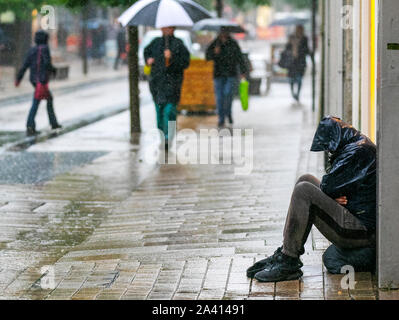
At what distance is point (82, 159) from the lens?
12.8 meters

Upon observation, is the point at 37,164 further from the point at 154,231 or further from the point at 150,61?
the point at 154,231

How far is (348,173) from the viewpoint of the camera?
6121mm

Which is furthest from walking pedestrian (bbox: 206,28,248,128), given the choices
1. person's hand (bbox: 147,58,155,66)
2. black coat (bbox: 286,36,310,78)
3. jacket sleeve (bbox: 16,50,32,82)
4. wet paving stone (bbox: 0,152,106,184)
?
black coat (bbox: 286,36,310,78)

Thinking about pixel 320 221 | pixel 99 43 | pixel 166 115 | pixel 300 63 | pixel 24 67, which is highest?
pixel 99 43

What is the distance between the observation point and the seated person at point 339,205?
6102 mm

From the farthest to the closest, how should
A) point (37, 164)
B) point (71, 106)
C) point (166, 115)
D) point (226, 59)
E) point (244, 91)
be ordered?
point (71, 106) → point (244, 91) → point (226, 59) → point (166, 115) → point (37, 164)

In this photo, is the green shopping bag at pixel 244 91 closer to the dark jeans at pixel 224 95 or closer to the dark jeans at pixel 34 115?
the dark jeans at pixel 224 95

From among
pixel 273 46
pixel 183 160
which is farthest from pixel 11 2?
pixel 183 160

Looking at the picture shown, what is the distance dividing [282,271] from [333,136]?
36.2 inches

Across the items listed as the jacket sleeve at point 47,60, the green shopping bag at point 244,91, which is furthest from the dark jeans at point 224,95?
the jacket sleeve at point 47,60

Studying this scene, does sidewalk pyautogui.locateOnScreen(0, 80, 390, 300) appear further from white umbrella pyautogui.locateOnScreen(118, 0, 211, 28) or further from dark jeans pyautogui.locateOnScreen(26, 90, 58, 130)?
dark jeans pyautogui.locateOnScreen(26, 90, 58, 130)

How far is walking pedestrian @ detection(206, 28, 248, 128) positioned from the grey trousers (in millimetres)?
10670

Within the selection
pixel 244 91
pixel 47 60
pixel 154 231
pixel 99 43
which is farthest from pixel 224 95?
pixel 99 43

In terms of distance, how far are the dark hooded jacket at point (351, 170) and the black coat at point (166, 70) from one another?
7.28 metres
